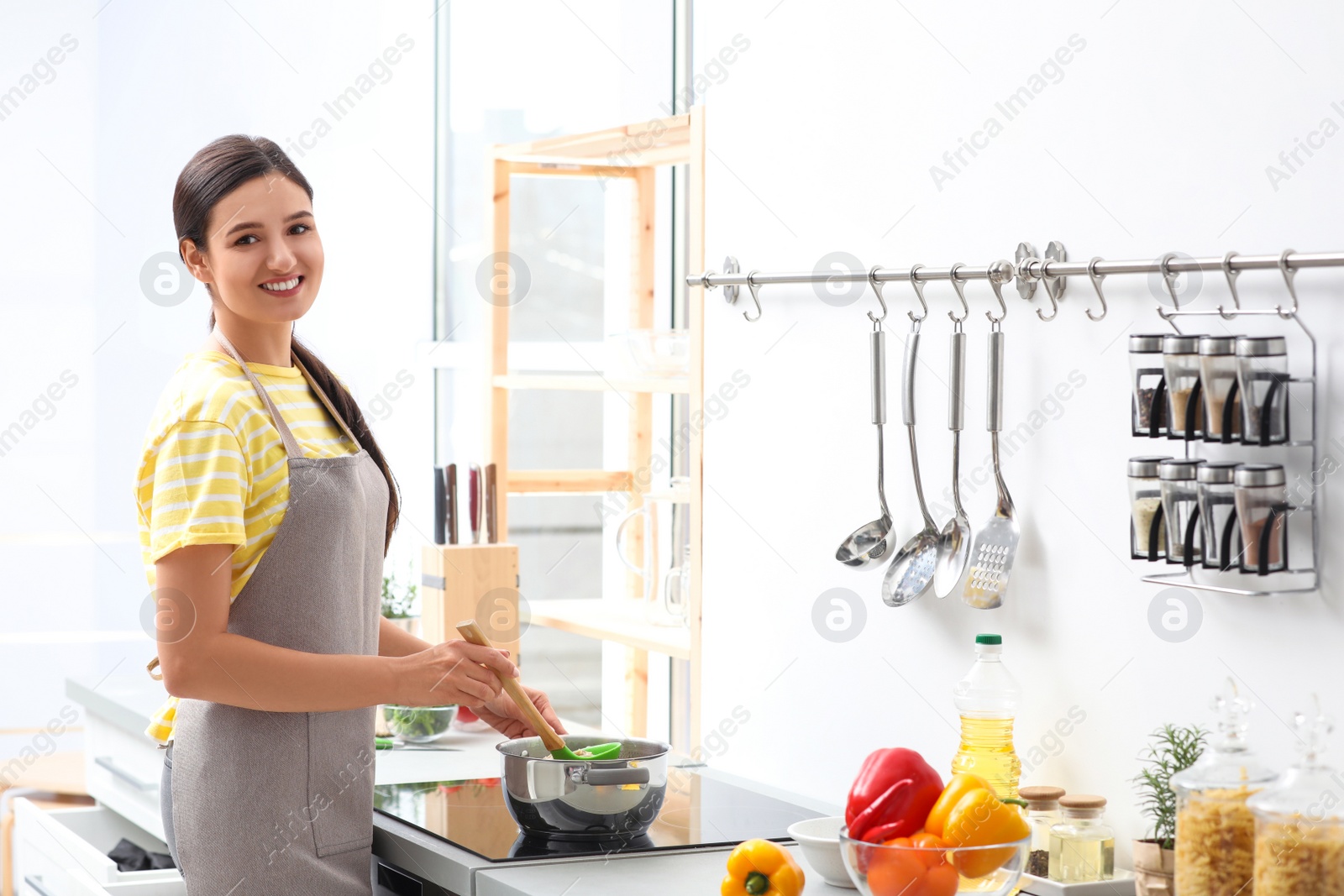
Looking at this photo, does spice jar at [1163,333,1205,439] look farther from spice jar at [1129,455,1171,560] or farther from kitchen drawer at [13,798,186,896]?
kitchen drawer at [13,798,186,896]

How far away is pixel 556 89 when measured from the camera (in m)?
2.99

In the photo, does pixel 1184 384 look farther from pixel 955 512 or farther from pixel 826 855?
pixel 826 855

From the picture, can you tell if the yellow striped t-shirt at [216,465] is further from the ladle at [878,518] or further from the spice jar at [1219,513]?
the spice jar at [1219,513]

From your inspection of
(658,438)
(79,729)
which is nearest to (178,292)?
(79,729)

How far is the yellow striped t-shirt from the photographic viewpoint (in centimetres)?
128

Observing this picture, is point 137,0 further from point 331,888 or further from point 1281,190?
point 1281,190

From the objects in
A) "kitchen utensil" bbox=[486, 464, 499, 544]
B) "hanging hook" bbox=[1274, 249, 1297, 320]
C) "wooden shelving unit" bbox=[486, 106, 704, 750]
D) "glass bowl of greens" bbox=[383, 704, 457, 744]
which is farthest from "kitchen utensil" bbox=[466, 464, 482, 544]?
"hanging hook" bbox=[1274, 249, 1297, 320]

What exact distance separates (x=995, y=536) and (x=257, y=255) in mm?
782

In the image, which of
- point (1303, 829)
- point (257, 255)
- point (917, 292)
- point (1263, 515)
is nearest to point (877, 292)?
point (917, 292)

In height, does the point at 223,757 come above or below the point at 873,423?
below

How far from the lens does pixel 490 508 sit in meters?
2.26

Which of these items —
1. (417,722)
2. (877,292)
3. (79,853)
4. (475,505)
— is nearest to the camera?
(877,292)

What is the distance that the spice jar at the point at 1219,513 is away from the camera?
1.14 metres

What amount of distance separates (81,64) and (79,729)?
172cm
